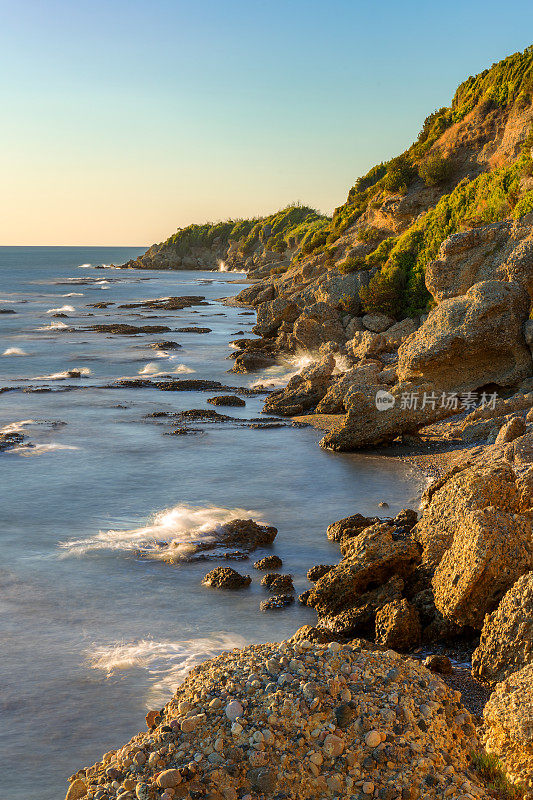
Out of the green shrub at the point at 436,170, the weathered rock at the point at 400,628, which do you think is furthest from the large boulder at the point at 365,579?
the green shrub at the point at 436,170

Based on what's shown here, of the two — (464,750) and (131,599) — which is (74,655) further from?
(464,750)

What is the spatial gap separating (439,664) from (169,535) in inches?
324

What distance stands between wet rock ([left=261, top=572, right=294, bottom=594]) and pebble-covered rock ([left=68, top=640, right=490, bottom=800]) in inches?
265

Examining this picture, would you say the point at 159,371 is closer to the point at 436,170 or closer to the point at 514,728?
the point at 436,170

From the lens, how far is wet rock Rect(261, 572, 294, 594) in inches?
547

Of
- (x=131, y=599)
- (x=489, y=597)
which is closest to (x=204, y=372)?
(x=131, y=599)

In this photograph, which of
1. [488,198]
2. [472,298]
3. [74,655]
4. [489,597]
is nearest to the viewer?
[489,597]

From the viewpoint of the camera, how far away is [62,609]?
532 inches

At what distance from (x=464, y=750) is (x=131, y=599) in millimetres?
8157

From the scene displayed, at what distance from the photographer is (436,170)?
49125 mm

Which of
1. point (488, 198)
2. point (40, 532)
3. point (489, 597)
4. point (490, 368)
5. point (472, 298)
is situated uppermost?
point (488, 198)

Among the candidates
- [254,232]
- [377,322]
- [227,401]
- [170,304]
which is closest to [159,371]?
[227,401]

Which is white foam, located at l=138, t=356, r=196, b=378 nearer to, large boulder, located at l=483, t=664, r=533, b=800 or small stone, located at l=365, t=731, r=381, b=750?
large boulder, located at l=483, t=664, r=533, b=800

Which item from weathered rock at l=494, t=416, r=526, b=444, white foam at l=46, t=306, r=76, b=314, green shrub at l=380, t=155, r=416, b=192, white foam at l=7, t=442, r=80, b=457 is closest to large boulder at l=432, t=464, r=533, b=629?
weathered rock at l=494, t=416, r=526, b=444
